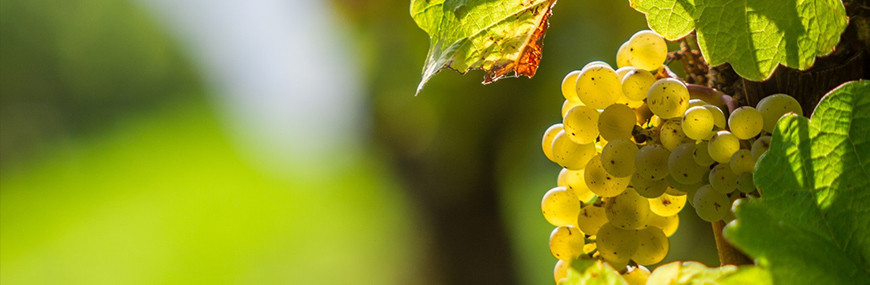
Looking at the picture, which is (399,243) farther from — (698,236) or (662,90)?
(662,90)

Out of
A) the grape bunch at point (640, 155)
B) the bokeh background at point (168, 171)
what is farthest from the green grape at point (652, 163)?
the bokeh background at point (168, 171)

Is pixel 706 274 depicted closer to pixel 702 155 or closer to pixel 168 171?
pixel 702 155

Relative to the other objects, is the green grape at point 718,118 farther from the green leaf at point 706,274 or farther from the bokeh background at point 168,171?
the bokeh background at point 168,171

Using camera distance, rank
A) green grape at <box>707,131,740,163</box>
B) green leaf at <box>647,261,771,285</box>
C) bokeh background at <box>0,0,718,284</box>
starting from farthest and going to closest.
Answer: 1. bokeh background at <box>0,0,718,284</box>
2. green grape at <box>707,131,740,163</box>
3. green leaf at <box>647,261,771,285</box>

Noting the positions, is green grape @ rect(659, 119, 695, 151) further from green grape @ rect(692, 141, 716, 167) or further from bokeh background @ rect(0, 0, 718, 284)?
bokeh background @ rect(0, 0, 718, 284)

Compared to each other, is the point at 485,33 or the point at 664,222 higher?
the point at 485,33

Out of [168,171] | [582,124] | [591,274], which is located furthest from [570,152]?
[168,171]

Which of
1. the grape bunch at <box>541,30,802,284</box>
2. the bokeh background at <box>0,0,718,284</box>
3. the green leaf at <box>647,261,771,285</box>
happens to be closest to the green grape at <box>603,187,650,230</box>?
the grape bunch at <box>541,30,802,284</box>

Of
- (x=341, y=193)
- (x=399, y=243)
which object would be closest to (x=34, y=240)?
(x=341, y=193)
